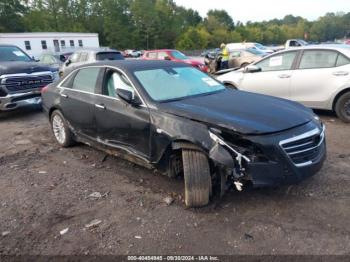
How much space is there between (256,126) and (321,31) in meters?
124

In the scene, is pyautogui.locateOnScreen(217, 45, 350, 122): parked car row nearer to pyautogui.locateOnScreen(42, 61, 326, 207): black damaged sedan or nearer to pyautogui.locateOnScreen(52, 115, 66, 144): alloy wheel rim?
pyautogui.locateOnScreen(42, 61, 326, 207): black damaged sedan

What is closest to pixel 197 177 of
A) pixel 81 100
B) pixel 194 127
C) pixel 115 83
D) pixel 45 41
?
pixel 194 127

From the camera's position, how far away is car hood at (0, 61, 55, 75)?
8664 mm

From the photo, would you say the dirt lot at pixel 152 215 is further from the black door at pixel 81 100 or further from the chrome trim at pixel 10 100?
the chrome trim at pixel 10 100

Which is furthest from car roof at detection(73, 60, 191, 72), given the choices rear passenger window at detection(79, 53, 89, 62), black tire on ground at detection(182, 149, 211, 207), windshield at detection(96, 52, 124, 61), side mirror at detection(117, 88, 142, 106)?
rear passenger window at detection(79, 53, 89, 62)

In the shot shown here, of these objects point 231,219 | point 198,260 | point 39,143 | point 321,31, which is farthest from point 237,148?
point 321,31

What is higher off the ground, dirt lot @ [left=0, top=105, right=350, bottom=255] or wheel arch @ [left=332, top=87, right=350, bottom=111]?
wheel arch @ [left=332, top=87, right=350, bottom=111]

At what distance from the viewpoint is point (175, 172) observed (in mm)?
4227

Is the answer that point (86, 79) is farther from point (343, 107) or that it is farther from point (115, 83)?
point (343, 107)

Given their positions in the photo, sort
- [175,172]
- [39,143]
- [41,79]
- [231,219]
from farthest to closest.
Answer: [41,79]
[39,143]
[175,172]
[231,219]

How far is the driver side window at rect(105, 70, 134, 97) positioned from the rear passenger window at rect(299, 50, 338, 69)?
4316mm

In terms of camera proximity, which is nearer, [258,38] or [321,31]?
[258,38]

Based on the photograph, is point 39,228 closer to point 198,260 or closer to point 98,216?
point 98,216

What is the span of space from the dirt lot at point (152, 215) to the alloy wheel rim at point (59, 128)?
2.99 feet
